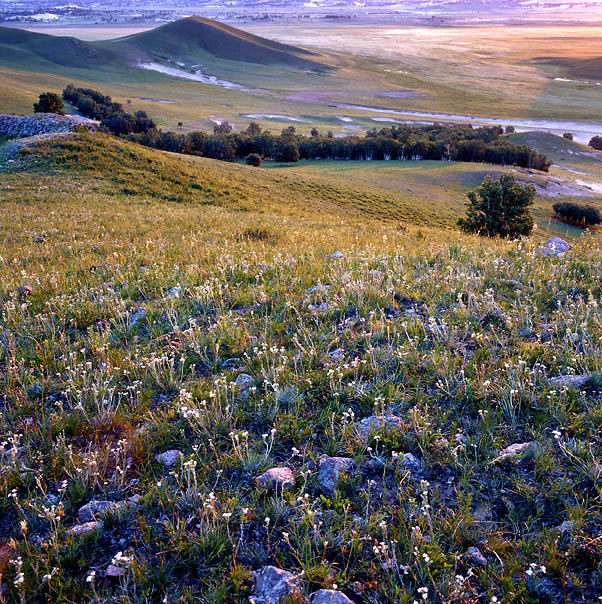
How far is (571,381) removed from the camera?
4156 millimetres

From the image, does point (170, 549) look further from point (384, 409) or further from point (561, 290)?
point (561, 290)

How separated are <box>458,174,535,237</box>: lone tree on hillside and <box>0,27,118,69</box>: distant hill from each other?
585 ft

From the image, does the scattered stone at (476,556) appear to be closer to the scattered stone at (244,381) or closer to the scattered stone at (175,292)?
the scattered stone at (244,381)

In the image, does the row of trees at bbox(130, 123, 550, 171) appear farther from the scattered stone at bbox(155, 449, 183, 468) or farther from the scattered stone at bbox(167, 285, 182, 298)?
the scattered stone at bbox(155, 449, 183, 468)

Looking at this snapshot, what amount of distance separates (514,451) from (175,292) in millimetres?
5294

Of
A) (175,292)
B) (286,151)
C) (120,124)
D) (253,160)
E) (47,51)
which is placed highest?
(47,51)

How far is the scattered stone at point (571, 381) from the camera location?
4109 millimetres

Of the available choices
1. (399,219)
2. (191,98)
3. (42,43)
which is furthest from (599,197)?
(42,43)

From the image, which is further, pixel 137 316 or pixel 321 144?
pixel 321 144

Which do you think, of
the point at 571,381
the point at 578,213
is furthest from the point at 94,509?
the point at 578,213

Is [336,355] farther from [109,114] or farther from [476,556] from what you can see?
[109,114]

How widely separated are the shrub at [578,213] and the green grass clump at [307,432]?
56521 millimetres

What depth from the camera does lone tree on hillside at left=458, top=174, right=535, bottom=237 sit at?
35625 mm

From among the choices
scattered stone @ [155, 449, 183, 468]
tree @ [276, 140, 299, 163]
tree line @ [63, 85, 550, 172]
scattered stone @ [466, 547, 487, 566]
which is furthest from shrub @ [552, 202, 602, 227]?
scattered stone @ [155, 449, 183, 468]
